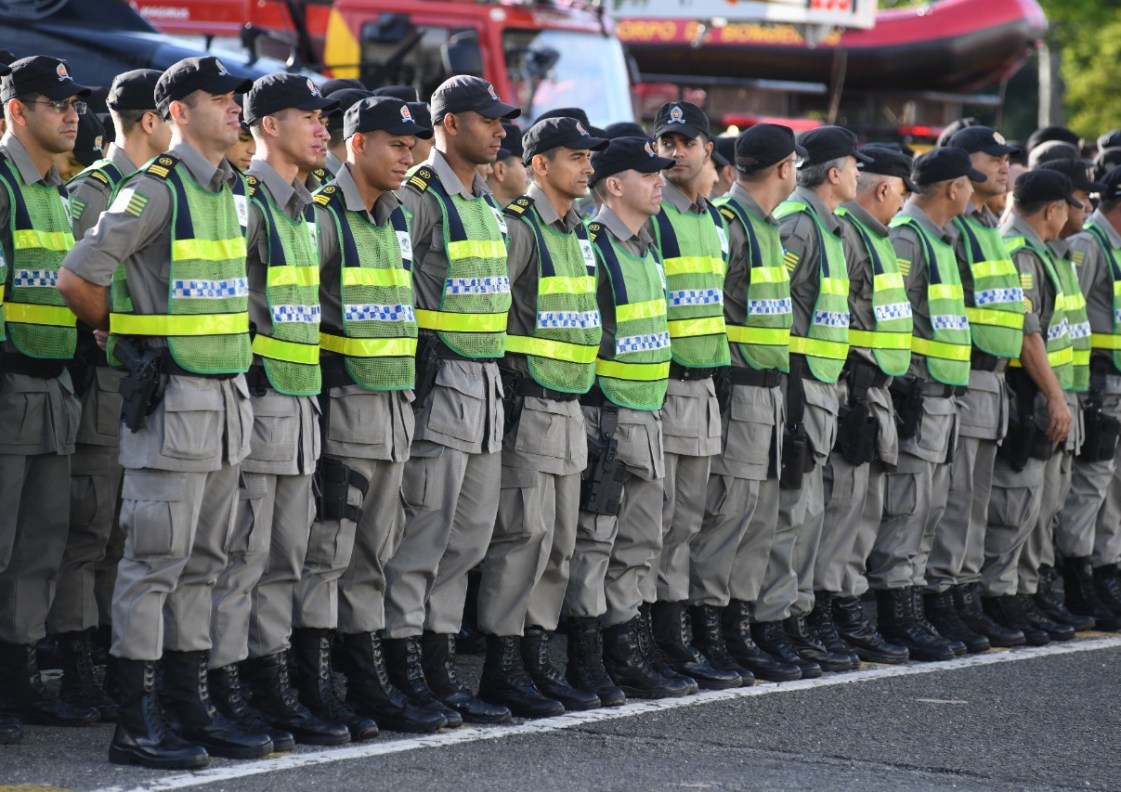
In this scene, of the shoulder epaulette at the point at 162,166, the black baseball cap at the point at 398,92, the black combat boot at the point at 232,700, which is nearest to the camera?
the shoulder epaulette at the point at 162,166

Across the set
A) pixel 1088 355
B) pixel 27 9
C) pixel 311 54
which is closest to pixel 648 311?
pixel 1088 355

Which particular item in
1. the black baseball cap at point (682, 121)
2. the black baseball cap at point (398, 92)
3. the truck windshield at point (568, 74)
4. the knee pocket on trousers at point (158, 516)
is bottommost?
the knee pocket on trousers at point (158, 516)

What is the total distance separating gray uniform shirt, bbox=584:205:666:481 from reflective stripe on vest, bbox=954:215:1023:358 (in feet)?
7.58

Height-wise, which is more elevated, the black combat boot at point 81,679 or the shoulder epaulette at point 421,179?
the shoulder epaulette at point 421,179

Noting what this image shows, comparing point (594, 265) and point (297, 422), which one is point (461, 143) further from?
point (297, 422)

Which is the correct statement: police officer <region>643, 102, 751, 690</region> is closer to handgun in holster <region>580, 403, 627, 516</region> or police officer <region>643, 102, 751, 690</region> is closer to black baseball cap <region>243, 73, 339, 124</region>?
handgun in holster <region>580, 403, 627, 516</region>

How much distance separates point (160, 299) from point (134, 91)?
1.48 m

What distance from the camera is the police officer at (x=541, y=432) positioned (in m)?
7.00

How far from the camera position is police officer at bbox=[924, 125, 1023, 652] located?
9102mm

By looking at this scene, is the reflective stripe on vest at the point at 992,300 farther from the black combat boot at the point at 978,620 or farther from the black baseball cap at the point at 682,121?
the black baseball cap at the point at 682,121

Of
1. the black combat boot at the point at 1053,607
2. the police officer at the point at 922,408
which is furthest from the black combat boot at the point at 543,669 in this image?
the black combat boot at the point at 1053,607

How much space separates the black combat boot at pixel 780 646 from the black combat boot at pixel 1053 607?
201 centimetres

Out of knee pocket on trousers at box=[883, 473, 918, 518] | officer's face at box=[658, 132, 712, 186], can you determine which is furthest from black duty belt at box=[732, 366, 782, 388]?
knee pocket on trousers at box=[883, 473, 918, 518]

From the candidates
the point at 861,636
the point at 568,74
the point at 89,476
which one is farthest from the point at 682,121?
the point at 568,74
